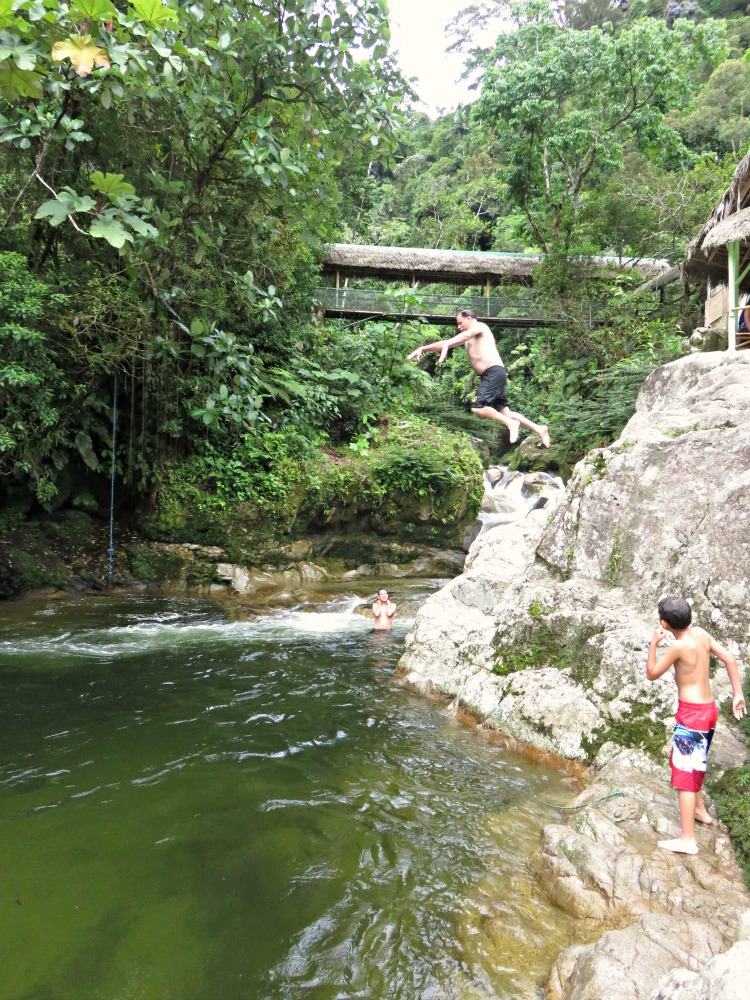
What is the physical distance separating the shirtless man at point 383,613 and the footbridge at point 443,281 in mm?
11045

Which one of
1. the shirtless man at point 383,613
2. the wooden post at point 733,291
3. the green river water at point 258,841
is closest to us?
the green river water at point 258,841

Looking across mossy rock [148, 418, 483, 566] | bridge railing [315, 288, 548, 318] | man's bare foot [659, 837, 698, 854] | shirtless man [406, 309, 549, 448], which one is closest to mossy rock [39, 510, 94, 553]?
mossy rock [148, 418, 483, 566]

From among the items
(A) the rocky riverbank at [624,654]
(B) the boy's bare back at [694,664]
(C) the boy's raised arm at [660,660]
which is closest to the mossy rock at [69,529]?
(A) the rocky riverbank at [624,654]

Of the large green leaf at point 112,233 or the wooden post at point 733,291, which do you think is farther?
the wooden post at point 733,291

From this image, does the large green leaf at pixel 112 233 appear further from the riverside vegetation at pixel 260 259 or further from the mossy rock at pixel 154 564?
the mossy rock at pixel 154 564

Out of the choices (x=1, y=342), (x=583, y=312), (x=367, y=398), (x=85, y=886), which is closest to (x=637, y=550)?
(x=85, y=886)

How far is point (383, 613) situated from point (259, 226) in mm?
5191

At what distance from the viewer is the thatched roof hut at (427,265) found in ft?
70.5

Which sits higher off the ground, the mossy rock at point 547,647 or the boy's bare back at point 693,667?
the boy's bare back at point 693,667

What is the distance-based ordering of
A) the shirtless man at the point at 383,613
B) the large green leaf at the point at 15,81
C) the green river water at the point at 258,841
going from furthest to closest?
the shirtless man at the point at 383,613, the large green leaf at the point at 15,81, the green river water at the point at 258,841

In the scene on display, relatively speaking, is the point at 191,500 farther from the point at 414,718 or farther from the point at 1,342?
the point at 414,718

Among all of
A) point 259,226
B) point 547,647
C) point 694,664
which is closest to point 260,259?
point 259,226

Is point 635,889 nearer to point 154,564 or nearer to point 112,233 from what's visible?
point 112,233

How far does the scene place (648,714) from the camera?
4203 millimetres
